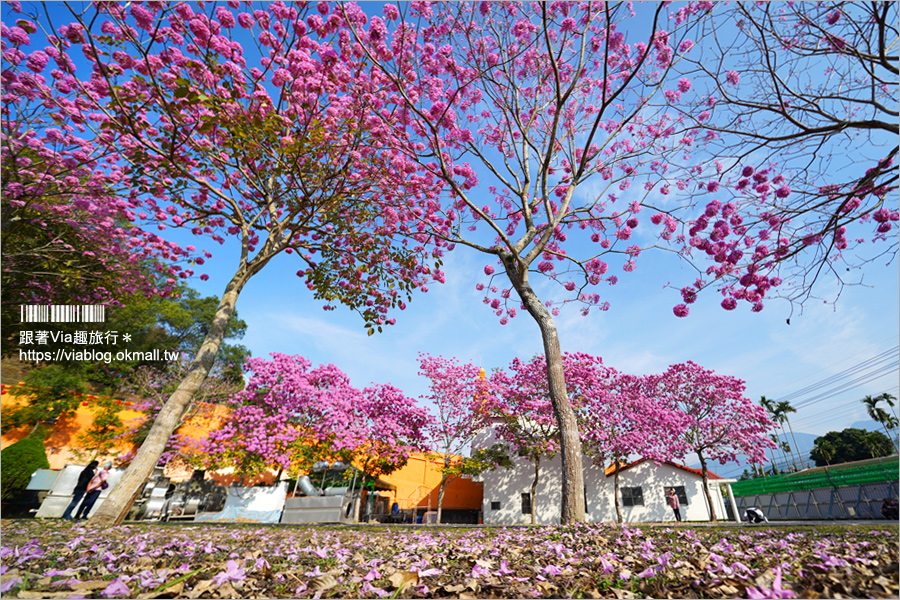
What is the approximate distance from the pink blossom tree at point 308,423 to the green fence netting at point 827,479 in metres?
20.4

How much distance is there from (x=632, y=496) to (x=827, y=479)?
9283mm

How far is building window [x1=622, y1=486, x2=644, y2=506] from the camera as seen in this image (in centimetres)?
2297

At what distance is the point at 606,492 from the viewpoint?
23.1 metres

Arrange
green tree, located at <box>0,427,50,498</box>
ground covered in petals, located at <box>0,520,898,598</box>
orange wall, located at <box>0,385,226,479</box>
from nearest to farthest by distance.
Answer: ground covered in petals, located at <box>0,520,898,598</box> → green tree, located at <box>0,427,50,498</box> → orange wall, located at <box>0,385,226,479</box>

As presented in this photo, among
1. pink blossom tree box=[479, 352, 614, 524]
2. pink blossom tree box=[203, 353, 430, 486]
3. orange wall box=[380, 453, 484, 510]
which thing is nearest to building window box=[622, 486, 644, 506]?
pink blossom tree box=[479, 352, 614, 524]

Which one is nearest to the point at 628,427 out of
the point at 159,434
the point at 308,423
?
the point at 308,423

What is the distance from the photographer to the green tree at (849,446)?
50.1m

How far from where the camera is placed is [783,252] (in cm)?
686

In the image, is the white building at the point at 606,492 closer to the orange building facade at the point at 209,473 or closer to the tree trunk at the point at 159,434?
the orange building facade at the point at 209,473

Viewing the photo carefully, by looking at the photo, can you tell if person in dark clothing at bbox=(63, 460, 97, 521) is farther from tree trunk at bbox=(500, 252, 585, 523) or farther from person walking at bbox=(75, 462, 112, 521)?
tree trunk at bbox=(500, 252, 585, 523)

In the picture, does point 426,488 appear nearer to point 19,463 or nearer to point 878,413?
point 19,463

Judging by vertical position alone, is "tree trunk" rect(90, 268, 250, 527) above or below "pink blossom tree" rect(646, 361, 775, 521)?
below

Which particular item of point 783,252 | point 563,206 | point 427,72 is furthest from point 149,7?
point 783,252

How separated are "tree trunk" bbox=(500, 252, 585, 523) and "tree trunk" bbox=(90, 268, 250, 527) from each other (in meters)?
5.93
